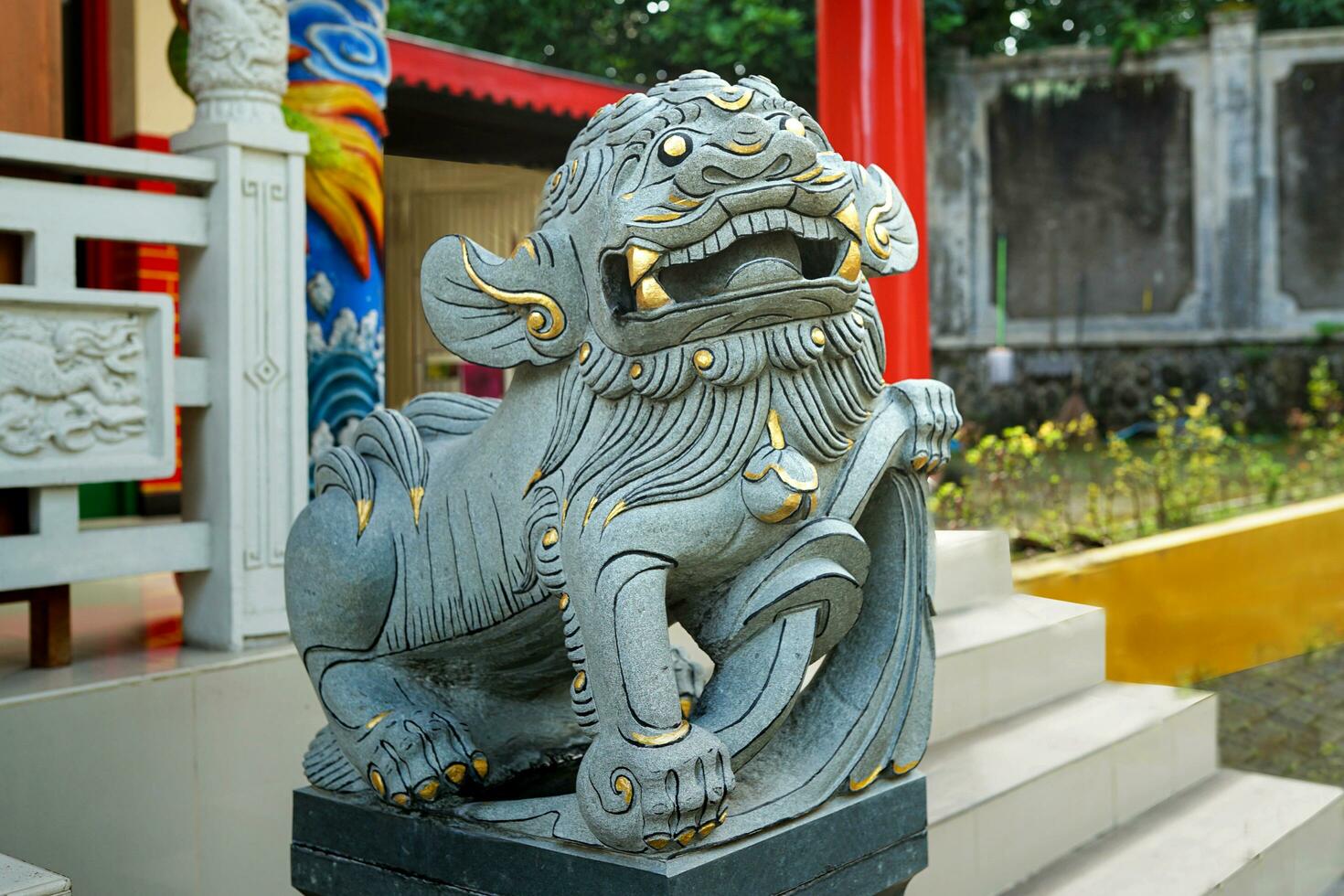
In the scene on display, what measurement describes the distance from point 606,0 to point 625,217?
14.1m

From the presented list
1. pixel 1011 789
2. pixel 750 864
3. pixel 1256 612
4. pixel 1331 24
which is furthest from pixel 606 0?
pixel 750 864

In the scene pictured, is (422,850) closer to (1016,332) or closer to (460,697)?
(460,697)

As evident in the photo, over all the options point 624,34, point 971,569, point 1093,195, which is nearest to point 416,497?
point 971,569

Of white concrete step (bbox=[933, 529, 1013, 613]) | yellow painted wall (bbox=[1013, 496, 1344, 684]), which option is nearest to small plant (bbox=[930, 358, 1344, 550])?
yellow painted wall (bbox=[1013, 496, 1344, 684])

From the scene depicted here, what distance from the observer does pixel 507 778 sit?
5.09ft

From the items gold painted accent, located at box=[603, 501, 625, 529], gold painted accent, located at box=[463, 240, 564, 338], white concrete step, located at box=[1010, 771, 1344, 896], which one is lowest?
white concrete step, located at box=[1010, 771, 1344, 896]

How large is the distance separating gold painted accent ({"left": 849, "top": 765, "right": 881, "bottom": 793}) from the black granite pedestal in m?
0.01

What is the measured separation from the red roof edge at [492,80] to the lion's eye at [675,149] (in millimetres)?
5062

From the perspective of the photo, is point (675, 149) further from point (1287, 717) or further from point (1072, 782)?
point (1287, 717)

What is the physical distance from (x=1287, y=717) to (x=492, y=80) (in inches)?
181

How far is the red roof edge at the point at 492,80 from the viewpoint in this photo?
620 centimetres

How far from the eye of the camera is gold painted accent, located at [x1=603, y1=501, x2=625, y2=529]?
1.28 metres

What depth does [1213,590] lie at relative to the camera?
16.7 ft

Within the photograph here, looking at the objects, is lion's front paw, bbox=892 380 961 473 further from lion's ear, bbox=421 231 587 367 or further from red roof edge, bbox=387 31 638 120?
red roof edge, bbox=387 31 638 120
